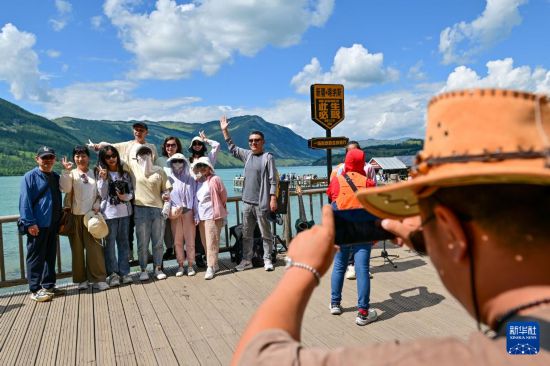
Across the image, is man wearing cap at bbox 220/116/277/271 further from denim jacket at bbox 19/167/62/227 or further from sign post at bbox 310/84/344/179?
denim jacket at bbox 19/167/62/227

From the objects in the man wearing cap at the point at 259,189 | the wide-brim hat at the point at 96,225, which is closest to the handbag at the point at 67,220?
the wide-brim hat at the point at 96,225

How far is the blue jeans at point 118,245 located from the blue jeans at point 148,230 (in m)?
0.15

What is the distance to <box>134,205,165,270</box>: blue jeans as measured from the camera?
5086 mm

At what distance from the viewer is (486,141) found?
78 centimetres

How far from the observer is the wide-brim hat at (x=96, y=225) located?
4.60m

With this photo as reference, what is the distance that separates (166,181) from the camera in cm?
524

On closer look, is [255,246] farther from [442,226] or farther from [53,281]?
[442,226]

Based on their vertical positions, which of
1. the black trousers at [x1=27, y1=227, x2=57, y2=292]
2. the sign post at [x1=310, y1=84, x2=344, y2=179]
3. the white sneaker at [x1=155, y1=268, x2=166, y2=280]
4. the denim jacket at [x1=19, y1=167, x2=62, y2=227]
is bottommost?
the white sneaker at [x1=155, y1=268, x2=166, y2=280]

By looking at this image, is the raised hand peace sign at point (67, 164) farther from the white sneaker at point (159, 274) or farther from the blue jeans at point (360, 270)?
the blue jeans at point (360, 270)

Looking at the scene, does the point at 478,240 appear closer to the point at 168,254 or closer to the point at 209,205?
the point at 209,205

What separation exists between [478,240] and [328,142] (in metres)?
6.07

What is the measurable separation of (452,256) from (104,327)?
3.78 meters

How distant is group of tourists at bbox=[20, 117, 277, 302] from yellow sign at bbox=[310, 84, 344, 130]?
2013 mm

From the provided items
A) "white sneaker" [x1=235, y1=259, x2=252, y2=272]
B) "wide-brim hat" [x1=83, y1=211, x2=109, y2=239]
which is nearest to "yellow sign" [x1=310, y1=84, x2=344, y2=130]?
"white sneaker" [x1=235, y1=259, x2=252, y2=272]
